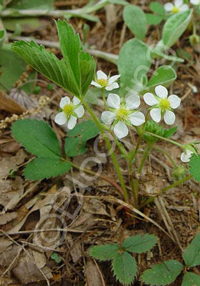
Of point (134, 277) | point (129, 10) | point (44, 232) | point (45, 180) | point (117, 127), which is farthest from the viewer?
point (129, 10)

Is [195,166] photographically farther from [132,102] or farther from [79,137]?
[79,137]

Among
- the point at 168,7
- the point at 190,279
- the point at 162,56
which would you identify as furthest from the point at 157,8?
the point at 190,279

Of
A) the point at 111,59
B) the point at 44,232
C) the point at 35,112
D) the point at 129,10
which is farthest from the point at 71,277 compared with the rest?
the point at 129,10

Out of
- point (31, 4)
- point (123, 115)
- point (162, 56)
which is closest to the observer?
point (123, 115)

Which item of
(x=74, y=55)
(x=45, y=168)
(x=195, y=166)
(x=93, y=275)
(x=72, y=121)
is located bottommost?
(x=93, y=275)

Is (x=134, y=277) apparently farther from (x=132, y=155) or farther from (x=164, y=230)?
(x=132, y=155)

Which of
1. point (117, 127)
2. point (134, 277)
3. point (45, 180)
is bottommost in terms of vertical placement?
point (134, 277)
